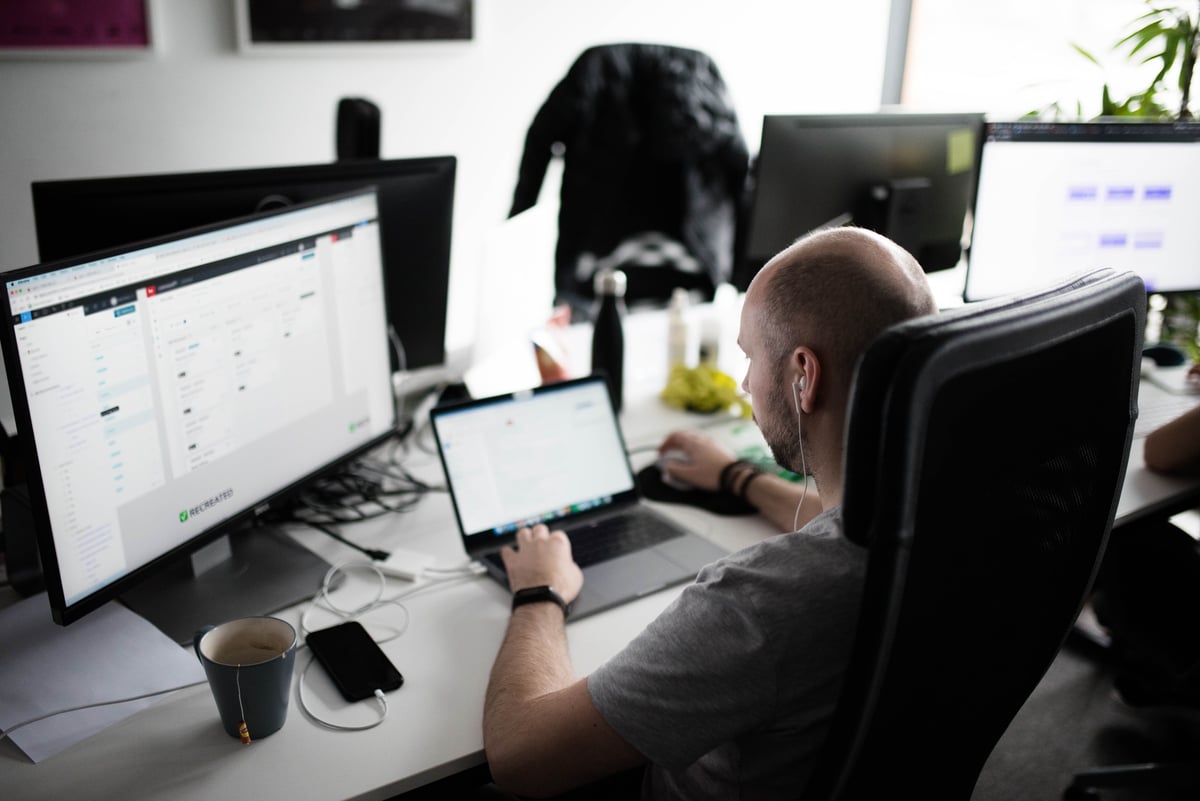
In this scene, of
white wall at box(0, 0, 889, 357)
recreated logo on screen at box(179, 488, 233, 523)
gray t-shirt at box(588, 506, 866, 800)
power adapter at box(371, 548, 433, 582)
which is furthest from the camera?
white wall at box(0, 0, 889, 357)

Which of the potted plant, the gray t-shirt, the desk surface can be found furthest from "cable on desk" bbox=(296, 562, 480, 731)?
the potted plant

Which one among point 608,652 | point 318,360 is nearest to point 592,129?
point 318,360

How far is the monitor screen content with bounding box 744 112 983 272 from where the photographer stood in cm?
199

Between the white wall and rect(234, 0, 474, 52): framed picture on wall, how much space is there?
50mm

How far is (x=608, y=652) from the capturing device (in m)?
1.23

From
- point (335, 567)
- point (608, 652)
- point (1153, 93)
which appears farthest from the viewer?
point (1153, 93)

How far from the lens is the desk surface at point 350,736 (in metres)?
1.01

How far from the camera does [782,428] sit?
1042 mm

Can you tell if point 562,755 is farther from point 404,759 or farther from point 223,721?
point 223,721

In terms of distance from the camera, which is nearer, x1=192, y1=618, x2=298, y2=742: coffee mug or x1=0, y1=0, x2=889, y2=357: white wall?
x1=192, y1=618, x2=298, y2=742: coffee mug

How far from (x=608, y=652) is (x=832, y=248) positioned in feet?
1.87

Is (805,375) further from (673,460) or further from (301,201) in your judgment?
(301,201)

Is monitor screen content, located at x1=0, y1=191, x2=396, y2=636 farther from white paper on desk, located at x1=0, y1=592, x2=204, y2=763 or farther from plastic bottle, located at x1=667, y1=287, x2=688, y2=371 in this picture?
plastic bottle, located at x1=667, y1=287, x2=688, y2=371

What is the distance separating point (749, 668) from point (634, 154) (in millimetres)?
2432
